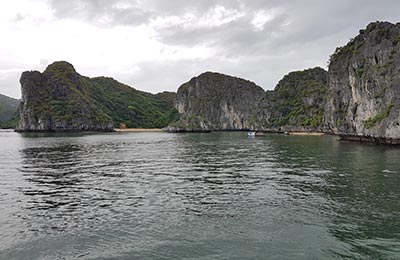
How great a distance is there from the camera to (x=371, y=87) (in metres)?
79.2

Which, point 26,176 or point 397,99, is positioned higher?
point 397,99

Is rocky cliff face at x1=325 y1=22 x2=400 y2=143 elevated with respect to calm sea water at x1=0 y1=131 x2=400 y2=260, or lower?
elevated

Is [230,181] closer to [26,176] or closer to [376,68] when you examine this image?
[26,176]

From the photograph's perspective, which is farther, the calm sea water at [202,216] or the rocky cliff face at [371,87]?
the rocky cliff face at [371,87]

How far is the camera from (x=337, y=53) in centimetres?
11669

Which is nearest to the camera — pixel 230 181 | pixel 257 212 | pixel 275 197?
pixel 257 212

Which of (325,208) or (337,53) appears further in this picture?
(337,53)

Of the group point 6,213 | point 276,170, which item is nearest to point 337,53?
point 276,170

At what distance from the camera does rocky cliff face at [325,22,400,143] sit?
67500 millimetres

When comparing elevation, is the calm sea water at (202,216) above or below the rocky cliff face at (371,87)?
below

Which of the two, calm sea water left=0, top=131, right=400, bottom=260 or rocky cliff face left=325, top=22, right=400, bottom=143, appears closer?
calm sea water left=0, top=131, right=400, bottom=260

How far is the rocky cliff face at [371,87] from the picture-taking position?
6750 cm

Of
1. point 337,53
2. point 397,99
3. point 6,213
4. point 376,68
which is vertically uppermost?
point 337,53

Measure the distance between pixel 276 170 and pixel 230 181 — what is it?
831cm
